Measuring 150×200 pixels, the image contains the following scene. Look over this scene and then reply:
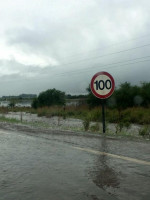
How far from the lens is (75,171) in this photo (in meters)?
6.53

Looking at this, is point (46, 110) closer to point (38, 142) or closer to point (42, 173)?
point (38, 142)

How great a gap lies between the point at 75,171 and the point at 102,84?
21.1 ft

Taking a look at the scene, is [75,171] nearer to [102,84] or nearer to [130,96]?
[102,84]

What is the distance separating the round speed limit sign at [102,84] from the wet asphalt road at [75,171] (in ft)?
9.29

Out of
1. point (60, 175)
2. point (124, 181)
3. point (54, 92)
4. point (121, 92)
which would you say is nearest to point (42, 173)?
point (60, 175)

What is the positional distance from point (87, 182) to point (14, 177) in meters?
1.38

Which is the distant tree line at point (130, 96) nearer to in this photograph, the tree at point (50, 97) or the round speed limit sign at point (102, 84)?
the tree at point (50, 97)

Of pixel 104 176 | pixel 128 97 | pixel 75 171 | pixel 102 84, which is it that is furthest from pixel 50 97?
pixel 104 176

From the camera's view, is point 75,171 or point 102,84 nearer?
point 75,171

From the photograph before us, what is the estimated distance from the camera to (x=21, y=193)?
207 inches

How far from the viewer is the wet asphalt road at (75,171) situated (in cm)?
514

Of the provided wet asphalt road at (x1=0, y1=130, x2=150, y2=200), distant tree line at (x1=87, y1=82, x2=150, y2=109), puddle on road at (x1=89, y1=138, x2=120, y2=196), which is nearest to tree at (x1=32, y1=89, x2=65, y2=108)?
distant tree line at (x1=87, y1=82, x2=150, y2=109)

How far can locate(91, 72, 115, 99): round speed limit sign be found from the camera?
12531 millimetres

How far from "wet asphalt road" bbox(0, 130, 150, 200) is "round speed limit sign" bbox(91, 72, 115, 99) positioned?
111 inches
